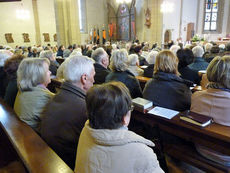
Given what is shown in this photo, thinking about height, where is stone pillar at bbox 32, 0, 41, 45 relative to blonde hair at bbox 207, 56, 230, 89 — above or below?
above

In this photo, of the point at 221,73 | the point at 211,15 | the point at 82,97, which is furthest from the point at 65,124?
the point at 211,15

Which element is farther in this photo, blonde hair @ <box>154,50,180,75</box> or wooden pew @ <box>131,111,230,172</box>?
blonde hair @ <box>154,50,180,75</box>

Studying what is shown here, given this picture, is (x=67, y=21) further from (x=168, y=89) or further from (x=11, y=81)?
(x=168, y=89)

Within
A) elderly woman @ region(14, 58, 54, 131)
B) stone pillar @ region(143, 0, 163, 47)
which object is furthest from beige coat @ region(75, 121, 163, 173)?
stone pillar @ region(143, 0, 163, 47)

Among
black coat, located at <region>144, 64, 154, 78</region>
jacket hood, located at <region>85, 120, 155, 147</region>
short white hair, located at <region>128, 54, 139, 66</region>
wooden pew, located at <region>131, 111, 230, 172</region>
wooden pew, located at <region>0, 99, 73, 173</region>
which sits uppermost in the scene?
short white hair, located at <region>128, 54, 139, 66</region>

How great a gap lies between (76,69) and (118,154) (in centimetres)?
109

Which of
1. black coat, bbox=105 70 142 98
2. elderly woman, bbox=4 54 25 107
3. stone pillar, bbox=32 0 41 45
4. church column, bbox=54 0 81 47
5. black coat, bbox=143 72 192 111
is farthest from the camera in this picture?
stone pillar, bbox=32 0 41 45

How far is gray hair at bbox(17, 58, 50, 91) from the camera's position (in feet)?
6.75

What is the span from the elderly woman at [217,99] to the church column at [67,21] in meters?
10.8

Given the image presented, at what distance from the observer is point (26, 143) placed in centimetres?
148

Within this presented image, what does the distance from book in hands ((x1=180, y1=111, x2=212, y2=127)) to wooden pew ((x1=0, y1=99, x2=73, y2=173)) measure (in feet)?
3.54

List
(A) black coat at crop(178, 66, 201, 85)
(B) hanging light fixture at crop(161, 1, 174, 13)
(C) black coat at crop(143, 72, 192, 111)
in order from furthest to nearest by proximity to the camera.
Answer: (B) hanging light fixture at crop(161, 1, 174, 13)
(A) black coat at crop(178, 66, 201, 85)
(C) black coat at crop(143, 72, 192, 111)

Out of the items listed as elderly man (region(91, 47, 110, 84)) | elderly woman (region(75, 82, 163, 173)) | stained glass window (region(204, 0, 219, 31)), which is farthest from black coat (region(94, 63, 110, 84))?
stained glass window (region(204, 0, 219, 31))

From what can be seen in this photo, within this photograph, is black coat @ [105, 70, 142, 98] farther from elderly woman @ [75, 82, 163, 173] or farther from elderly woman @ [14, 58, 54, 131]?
elderly woman @ [75, 82, 163, 173]
